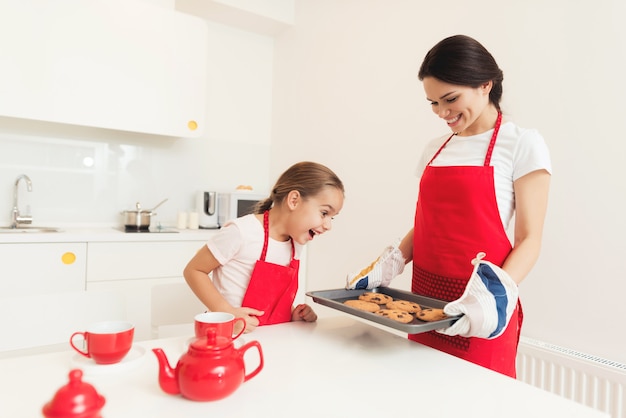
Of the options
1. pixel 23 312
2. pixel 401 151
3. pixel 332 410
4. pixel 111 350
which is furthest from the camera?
pixel 401 151

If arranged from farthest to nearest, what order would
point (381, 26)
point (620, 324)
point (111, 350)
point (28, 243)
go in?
point (381, 26)
point (28, 243)
point (620, 324)
point (111, 350)

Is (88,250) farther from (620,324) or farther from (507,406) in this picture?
(620,324)

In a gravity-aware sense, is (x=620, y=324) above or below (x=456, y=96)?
below

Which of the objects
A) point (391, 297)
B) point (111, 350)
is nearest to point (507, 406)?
point (391, 297)

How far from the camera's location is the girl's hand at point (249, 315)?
3.31 feet

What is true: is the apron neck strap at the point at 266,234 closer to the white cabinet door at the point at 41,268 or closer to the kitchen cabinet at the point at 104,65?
the white cabinet door at the point at 41,268

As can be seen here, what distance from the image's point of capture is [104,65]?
2.30m

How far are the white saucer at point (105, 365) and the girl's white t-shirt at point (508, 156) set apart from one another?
892 millimetres

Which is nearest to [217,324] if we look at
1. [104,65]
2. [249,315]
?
[249,315]

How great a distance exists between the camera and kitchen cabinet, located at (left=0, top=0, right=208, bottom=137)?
2115 millimetres

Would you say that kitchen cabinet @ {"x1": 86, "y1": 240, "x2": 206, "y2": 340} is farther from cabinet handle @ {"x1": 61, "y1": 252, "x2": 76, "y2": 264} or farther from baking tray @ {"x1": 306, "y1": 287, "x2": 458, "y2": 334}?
baking tray @ {"x1": 306, "y1": 287, "x2": 458, "y2": 334}

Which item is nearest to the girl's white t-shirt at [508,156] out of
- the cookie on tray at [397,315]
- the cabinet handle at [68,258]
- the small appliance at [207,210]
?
the cookie on tray at [397,315]

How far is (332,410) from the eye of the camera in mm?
648

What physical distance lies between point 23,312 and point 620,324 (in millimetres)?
1767
